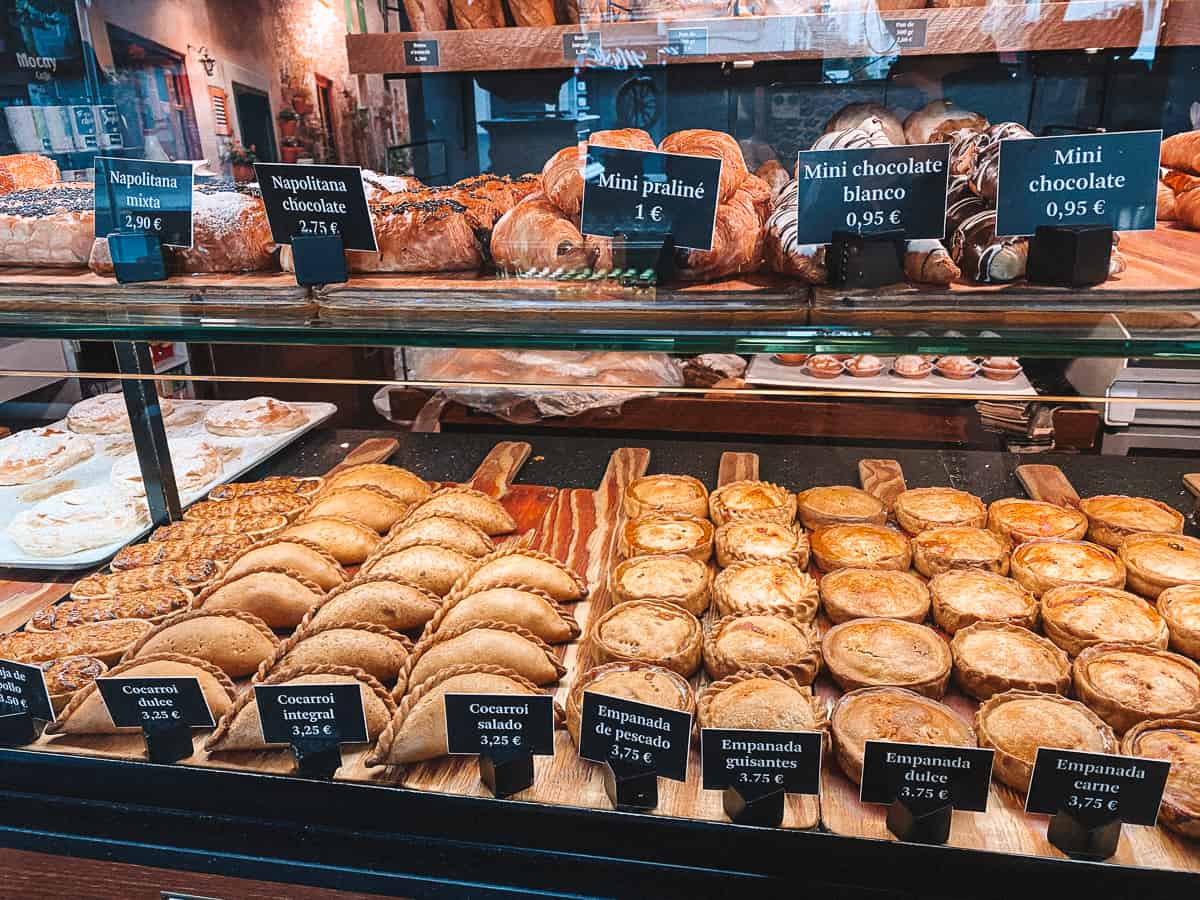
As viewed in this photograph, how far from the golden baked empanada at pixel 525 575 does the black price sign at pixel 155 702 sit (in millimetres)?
581

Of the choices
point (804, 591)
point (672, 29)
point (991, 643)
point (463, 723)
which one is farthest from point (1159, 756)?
point (672, 29)

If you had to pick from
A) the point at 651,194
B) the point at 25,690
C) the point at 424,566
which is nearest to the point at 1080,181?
the point at 651,194

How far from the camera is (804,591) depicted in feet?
6.18

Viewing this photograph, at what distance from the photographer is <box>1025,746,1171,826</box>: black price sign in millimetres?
1243

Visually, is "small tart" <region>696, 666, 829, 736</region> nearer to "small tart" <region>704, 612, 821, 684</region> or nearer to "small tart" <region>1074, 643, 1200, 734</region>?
"small tart" <region>704, 612, 821, 684</region>

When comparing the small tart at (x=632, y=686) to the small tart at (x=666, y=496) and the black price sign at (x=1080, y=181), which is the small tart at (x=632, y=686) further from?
the black price sign at (x=1080, y=181)

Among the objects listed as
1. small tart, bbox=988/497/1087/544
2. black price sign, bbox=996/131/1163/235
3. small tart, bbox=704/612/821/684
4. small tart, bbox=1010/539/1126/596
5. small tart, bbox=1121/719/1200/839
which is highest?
black price sign, bbox=996/131/1163/235

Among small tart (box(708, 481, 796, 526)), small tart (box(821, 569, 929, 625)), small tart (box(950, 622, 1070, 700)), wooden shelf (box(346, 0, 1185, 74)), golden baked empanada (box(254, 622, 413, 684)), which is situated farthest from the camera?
wooden shelf (box(346, 0, 1185, 74))

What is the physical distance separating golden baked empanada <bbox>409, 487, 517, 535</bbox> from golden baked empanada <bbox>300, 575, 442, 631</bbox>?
1.20 feet

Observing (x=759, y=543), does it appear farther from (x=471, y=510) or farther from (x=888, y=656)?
(x=471, y=510)

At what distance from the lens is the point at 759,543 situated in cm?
207

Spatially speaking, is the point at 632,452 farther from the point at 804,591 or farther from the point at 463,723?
the point at 463,723

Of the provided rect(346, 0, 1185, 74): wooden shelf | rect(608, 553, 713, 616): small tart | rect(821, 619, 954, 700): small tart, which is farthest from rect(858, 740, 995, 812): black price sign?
rect(346, 0, 1185, 74): wooden shelf

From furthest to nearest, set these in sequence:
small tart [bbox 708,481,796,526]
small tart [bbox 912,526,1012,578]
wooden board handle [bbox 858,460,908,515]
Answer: wooden board handle [bbox 858,460,908,515] → small tart [bbox 708,481,796,526] → small tart [bbox 912,526,1012,578]
